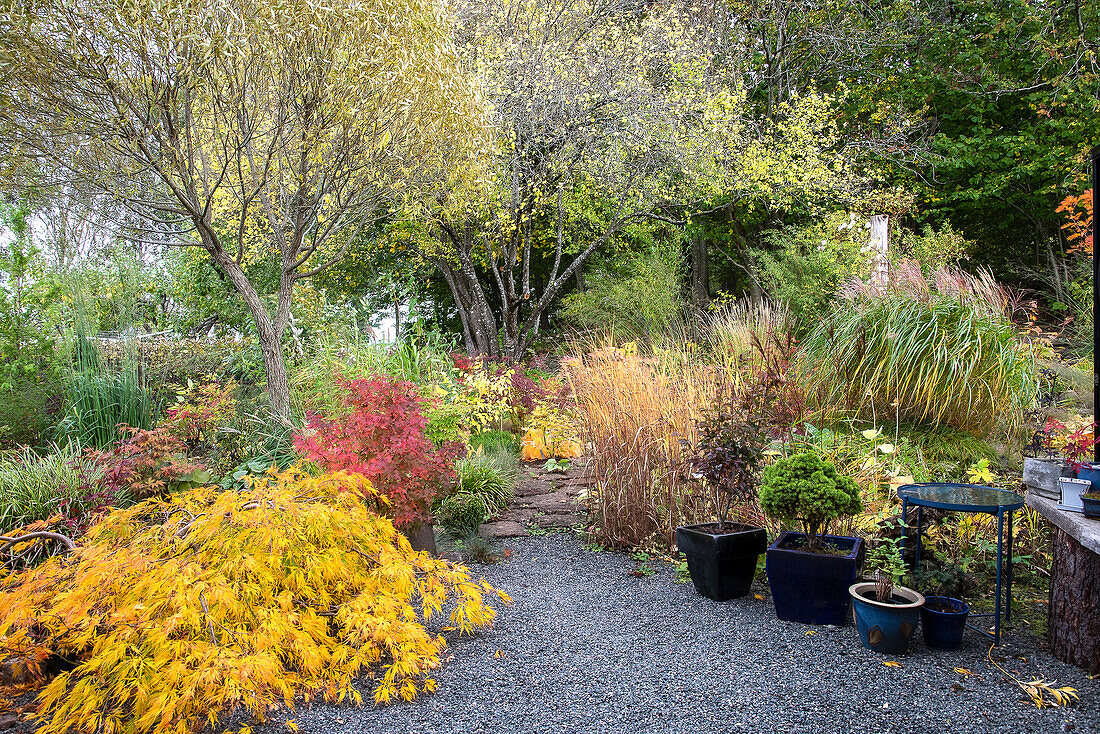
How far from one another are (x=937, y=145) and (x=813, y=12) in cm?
291

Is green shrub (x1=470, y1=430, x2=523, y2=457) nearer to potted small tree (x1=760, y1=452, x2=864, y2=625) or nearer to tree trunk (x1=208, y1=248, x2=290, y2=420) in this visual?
tree trunk (x1=208, y1=248, x2=290, y2=420)

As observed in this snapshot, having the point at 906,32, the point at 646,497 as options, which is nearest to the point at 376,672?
the point at 646,497

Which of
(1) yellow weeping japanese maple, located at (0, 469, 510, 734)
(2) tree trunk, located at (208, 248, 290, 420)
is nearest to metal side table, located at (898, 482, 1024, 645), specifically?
(1) yellow weeping japanese maple, located at (0, 469, 510, 734)

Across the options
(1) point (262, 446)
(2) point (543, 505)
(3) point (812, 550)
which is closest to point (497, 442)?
(2) point (543, 505)

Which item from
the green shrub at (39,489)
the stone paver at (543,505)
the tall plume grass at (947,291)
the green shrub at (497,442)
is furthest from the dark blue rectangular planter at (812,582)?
the green shrub at (39,489)

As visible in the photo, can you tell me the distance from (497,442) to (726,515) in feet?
9.84

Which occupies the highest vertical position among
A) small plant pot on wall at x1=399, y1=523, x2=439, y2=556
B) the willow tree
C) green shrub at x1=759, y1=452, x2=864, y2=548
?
the willow tree

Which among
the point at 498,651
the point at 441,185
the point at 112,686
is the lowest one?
the point at 498,651

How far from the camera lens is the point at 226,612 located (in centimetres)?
211

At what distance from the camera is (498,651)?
106 inches

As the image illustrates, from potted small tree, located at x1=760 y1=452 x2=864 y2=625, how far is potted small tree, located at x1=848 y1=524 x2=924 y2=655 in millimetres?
110

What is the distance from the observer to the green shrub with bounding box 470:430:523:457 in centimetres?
596

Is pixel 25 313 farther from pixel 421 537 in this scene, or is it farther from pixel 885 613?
pixel 885 613

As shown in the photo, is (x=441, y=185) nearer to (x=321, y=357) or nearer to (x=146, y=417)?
(x=321, y=357)
